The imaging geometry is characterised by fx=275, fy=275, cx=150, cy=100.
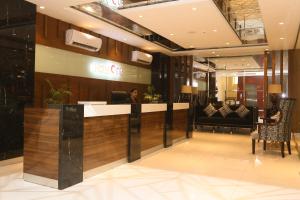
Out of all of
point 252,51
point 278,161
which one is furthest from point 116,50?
point 278,161

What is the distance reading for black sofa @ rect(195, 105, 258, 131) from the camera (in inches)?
372

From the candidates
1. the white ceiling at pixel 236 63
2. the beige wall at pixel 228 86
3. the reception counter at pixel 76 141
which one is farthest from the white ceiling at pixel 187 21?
the beige wall at pixel 228 86

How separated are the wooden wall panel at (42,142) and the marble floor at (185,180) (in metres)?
0.23

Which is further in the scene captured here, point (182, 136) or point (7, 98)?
point (182, 136)

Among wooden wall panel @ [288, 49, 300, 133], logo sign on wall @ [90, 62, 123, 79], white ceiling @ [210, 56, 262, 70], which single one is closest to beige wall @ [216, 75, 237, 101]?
white ceiling @ [210, 56, 262, 70]

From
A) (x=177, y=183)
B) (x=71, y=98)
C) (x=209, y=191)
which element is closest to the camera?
(x=209, y=191)

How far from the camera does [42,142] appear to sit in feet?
12.3

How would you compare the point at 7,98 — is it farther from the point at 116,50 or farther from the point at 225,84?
the point at 225,84

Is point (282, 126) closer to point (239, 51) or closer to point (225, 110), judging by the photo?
point (225, 110)

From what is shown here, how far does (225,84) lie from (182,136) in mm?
6101

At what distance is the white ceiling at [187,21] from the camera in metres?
5.31

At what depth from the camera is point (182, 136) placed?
26.0 ft

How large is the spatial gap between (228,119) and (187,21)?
4.71 meters

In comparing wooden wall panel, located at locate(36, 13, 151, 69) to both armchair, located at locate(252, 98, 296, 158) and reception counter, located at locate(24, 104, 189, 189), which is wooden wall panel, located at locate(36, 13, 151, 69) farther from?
armchair, located at locate(252, 98, 296, 158)
